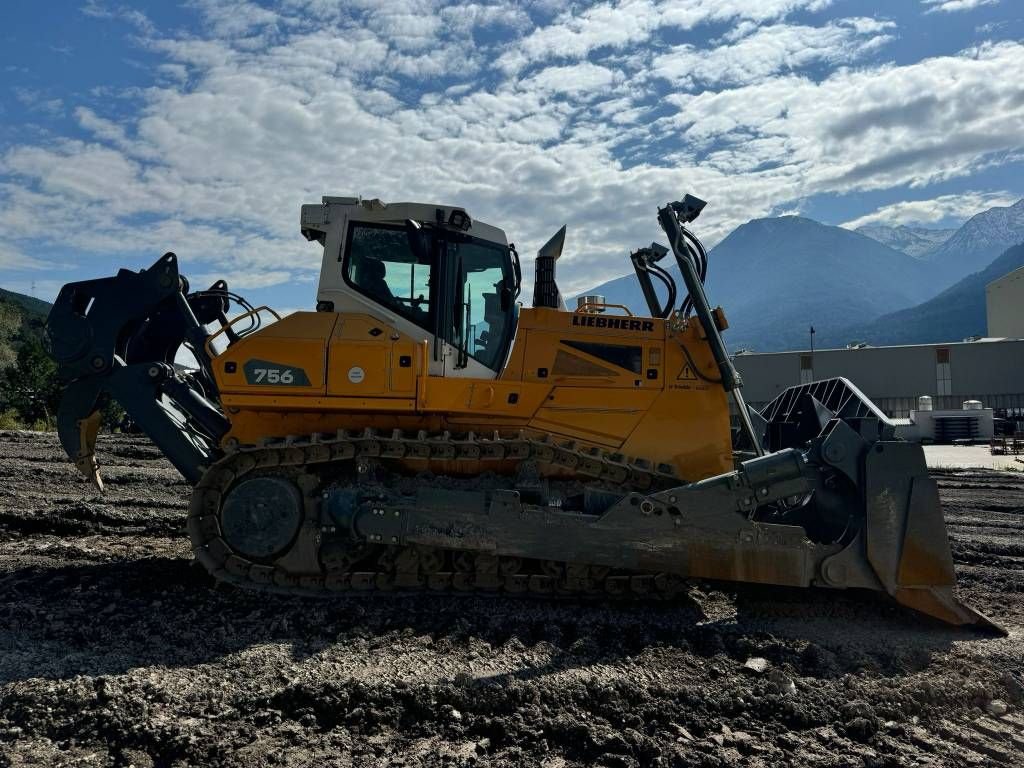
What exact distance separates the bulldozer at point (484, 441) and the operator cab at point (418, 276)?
0.7 inches

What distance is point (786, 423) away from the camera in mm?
7594

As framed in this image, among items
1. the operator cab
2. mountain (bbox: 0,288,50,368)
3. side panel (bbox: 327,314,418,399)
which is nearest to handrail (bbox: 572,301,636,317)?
the operator cab

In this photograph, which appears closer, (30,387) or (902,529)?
(902,529)

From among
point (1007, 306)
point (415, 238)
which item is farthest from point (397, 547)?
point (1007, 306)

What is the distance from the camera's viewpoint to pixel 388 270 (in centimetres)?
629

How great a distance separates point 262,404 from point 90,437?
2.46 m

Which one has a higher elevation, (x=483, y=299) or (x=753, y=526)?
(x=483, y=299)

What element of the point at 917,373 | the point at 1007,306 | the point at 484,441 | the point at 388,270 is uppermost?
the point at 1007,306

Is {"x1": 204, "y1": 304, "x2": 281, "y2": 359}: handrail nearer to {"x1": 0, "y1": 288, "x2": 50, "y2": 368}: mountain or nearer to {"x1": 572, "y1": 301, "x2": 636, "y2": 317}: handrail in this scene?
{"x1": 572, "y1": 301, "x2": 636, "y2": 317}: handrail

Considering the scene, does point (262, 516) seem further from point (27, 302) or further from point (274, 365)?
point (27, 302)

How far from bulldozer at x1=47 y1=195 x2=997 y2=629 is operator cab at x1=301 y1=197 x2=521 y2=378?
0.7 inches

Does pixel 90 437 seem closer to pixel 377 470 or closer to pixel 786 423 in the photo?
pixel 377 470

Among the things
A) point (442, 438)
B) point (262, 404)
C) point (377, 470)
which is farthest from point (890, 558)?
point (262, 404)

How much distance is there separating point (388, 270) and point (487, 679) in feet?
11.7
